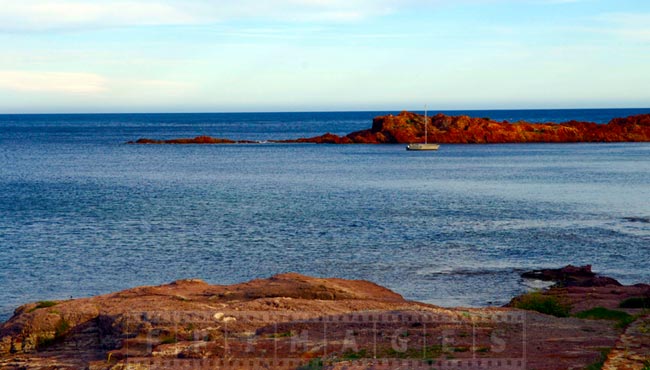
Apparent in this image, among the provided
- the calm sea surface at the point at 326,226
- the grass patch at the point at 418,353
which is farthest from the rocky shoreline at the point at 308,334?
the calm sea surface at the point at 326,226

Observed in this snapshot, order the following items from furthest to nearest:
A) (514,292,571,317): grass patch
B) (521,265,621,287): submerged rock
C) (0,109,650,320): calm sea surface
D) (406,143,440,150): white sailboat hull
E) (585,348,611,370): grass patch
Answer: (406,143,440,150): white sailboat hull → (0,109,650,320): calm sea surface → (521,265,621,287): submerged rock → (514,292,571,317): grass patch → (585,348,611,370): grass patch

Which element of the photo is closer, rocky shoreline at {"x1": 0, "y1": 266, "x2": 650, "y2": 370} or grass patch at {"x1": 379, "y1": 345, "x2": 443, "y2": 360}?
rocky shoreline at {"x1": 0, "y1": 266, "x2": 650, "y2": 370}

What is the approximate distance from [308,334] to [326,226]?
24.1 metres

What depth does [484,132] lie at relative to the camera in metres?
133

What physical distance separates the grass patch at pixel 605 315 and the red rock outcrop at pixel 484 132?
363 ft

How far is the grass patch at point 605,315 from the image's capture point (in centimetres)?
1958

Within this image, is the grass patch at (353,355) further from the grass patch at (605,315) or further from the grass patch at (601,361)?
the grass patch at (605,315)

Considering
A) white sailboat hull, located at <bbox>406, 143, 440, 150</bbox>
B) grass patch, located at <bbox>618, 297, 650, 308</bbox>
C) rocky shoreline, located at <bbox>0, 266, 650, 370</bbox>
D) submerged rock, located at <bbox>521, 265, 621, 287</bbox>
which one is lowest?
white sailboat hull, located at <bbox>406, 143, 440, 150</bbox>

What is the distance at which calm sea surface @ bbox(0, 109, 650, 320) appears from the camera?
95.4ft

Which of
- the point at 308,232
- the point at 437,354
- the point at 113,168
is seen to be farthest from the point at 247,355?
the point at 113,168

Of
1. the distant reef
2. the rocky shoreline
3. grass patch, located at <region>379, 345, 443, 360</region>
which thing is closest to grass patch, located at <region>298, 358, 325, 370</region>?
the rocky shoreline

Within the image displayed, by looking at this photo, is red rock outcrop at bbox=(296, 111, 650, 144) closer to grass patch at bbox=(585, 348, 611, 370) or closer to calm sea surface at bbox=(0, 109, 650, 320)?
calm sea surface at bbox=(0, 109, 650, 320)

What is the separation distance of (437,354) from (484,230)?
80.2ft

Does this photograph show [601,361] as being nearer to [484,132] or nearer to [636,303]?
[636,303]
